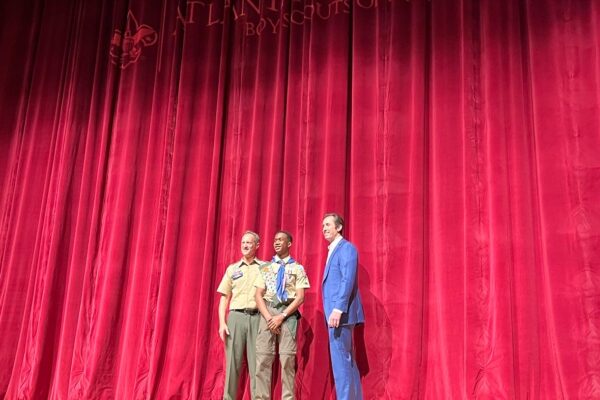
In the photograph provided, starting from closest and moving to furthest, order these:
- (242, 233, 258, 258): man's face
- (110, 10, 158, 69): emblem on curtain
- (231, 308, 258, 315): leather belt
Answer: (231, 308, 258, 315): leather belt → (242, 233, 258, 258): man's face → (110, 10, 158, 69): emblem on curtain

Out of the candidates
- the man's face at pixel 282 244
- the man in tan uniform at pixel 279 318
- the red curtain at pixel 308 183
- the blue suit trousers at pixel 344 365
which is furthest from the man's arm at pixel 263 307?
the red curtain at pixel 308 183

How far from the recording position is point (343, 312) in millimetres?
3910

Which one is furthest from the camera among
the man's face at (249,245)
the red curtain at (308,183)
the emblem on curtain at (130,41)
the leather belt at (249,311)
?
the emblem on curtain at (130,41)

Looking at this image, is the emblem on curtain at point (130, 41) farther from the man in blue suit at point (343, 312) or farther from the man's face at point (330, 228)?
the man in blue suit at point (343, 312)

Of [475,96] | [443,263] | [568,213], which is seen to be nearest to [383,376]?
[443,263]

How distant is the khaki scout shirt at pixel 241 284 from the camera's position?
4.39 metres

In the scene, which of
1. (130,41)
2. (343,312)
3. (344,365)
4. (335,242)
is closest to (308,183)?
(335,242)

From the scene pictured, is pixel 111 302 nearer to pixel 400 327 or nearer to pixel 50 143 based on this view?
pixel 50 143

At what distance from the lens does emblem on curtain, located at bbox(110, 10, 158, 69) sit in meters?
6.05

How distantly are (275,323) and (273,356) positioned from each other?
25 centimetres

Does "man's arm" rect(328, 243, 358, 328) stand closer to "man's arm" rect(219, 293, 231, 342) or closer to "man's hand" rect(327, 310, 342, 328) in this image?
"man's hand" rect(327, 310, 342, 328)

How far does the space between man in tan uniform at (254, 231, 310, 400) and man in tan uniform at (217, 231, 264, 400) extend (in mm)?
99

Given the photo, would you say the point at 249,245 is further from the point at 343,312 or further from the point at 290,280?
the point at 343,312

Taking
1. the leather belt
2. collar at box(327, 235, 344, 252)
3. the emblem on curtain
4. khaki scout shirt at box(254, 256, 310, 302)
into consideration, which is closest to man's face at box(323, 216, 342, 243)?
collar at box(327, 235, 344, 252)
